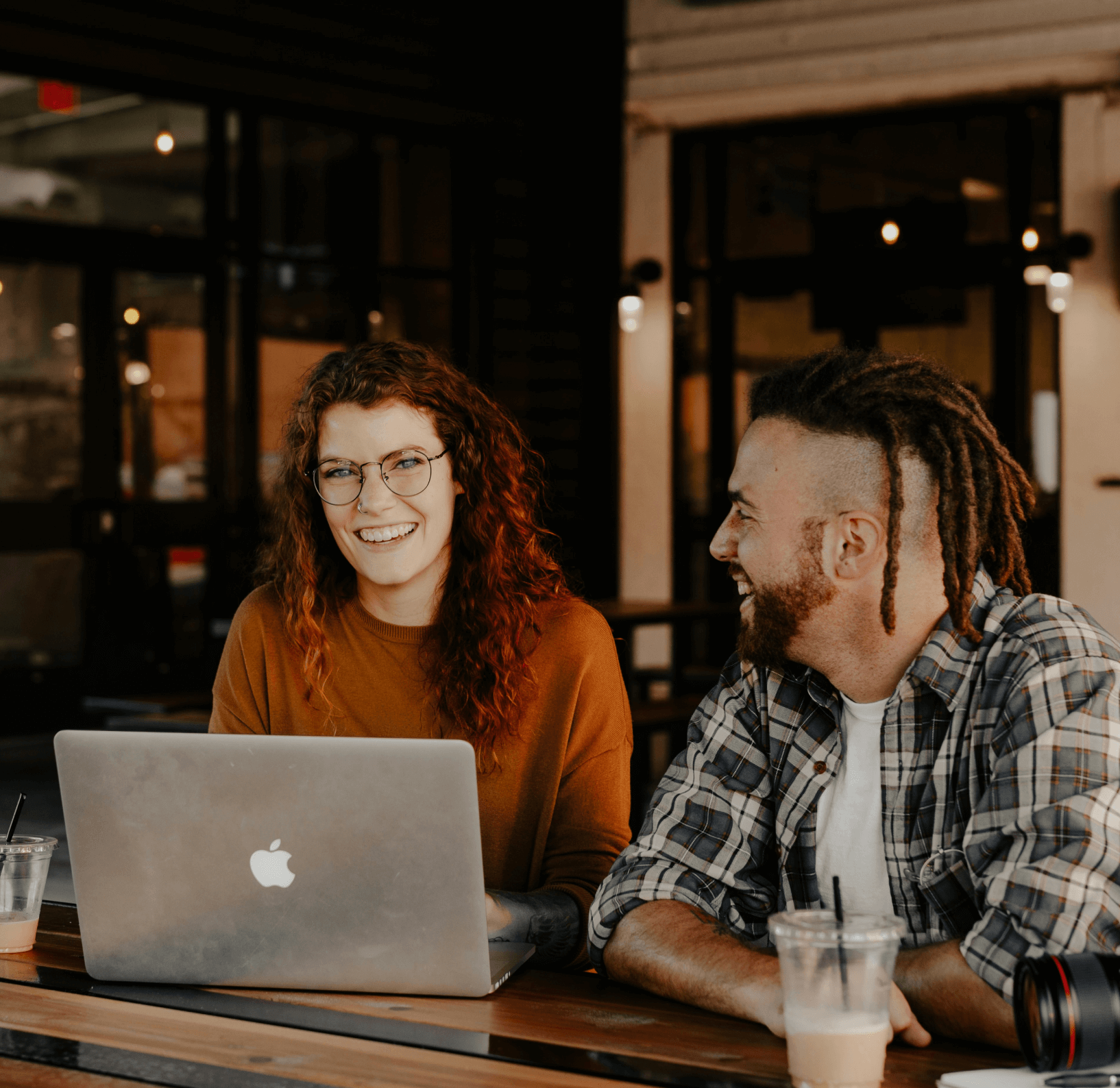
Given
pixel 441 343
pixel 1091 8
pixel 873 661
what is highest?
pixel 1091 8

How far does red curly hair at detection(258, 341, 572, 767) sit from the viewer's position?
2.06 meters

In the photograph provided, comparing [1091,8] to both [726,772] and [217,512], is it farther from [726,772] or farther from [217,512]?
[726,772]

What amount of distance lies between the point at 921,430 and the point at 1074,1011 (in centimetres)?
69

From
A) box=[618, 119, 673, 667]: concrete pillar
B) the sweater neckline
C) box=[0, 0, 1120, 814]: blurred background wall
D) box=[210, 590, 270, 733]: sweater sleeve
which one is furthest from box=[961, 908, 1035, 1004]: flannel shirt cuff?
box=[618, 119, 673, 667]: concrete pillar

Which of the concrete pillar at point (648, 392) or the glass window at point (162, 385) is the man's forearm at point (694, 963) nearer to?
the glass window at point (162, 385)

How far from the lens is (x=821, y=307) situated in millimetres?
7332

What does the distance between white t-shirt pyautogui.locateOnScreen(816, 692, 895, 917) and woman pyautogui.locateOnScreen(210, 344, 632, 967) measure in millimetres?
345

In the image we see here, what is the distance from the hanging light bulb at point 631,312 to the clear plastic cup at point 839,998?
6575mm

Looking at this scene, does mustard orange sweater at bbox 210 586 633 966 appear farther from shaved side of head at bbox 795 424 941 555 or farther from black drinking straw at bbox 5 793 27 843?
shaved side of head at bbox 795 424 941 555

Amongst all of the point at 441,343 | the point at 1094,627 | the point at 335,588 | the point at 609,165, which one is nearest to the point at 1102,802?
the point at 1094,627

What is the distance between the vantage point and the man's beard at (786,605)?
1669 mm

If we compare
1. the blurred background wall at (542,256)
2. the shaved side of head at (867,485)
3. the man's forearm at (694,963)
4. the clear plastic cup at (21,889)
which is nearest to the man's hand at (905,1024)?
the man's forearm at (694,963)

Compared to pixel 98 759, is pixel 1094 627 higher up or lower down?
higher up

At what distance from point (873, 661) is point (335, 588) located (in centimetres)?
89
